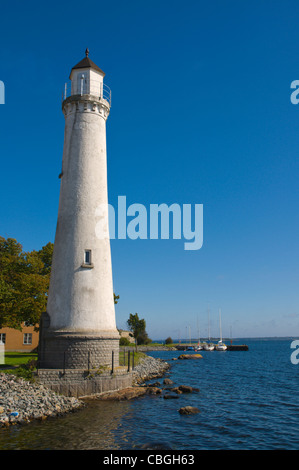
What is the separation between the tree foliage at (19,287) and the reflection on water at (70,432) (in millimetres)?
10065

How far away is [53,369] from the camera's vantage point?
2370 centimetres

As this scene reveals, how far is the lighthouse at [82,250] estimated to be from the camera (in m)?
24.8

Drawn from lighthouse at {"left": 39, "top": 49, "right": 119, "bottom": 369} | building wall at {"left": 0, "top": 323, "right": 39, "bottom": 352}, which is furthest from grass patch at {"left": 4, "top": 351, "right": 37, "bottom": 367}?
building wall at {"left": 0, "top": 323, "right": 39, "bottom": 352}

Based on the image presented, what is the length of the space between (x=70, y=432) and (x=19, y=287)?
1482 centimetres

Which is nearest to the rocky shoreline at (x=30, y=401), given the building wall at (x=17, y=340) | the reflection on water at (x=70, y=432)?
the reflection on water at (x=70, y=432)

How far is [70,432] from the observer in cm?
1762

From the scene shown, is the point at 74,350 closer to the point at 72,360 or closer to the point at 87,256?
the point at 72,360

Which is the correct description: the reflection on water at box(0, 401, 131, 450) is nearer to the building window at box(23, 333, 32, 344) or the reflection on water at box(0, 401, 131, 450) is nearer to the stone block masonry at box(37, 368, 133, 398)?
the stone block masonry at box(37, 368, 133, 398)

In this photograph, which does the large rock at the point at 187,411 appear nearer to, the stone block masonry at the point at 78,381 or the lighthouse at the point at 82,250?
the stone block masonry at the point at 78,381

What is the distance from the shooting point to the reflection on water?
1593 cm

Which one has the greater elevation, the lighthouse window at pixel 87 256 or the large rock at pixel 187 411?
the lighthouse window at pixel 87 256

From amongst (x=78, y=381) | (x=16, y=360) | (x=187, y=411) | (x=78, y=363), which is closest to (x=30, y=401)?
(x=78, y=381)

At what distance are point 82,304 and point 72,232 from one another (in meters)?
4.98
